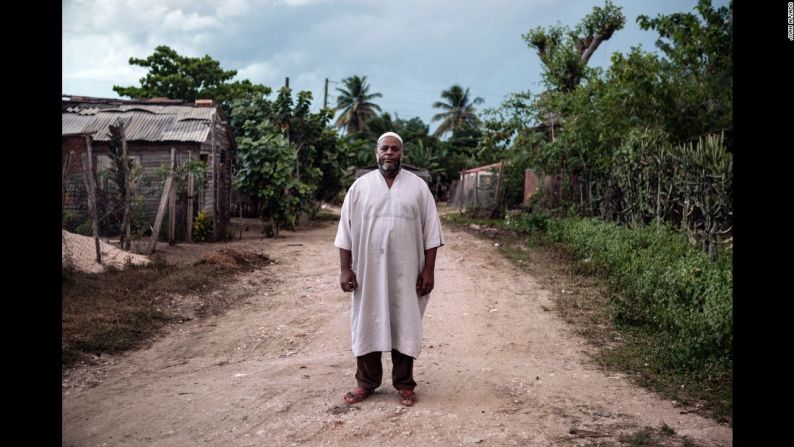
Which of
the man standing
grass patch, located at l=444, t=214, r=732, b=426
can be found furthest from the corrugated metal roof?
the man standing

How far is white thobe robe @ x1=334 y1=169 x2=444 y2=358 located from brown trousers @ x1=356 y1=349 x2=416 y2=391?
0.10 m

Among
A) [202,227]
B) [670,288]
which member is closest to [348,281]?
[670,288]

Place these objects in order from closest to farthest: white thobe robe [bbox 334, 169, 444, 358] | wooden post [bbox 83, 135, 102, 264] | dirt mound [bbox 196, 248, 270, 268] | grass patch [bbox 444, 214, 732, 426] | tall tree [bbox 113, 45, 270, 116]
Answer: white thobe robe [bbox 334, 169, 444, 358] → grass patch [bbox 444, 214, 732, 426] → wooden post [bbox 83, 135, 102, 264] → dirt mound [bbox 196, 248, 270, 268] → tall tree [bbox 113, 45, 270, 116]

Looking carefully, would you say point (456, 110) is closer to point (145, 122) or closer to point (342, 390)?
point (145, 122)

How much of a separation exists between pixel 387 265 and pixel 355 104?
149 feet

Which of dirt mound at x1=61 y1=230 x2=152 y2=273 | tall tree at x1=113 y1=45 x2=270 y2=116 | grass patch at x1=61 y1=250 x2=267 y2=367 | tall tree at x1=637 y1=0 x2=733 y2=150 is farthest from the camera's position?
tall tree at x1=113 y1=45 x2=270 y2=116

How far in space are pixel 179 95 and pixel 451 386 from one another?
2810 centimetres

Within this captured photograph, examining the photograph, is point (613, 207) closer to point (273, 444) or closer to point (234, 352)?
point (234, 352)

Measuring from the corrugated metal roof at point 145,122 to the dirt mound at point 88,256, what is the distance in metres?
7.10

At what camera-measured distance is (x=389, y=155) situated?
4.49m

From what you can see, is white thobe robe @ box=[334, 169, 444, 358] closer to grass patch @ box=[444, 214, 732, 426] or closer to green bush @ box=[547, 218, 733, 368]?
grass patch @ box=[444, 214, 732, 426]

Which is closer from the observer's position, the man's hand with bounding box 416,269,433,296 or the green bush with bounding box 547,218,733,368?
the man's hand with bounding box 416,269,433,296

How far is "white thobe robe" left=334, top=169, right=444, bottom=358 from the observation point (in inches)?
177

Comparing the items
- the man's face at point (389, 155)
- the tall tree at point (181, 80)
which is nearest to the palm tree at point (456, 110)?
the tall tree at point (181, 80)
